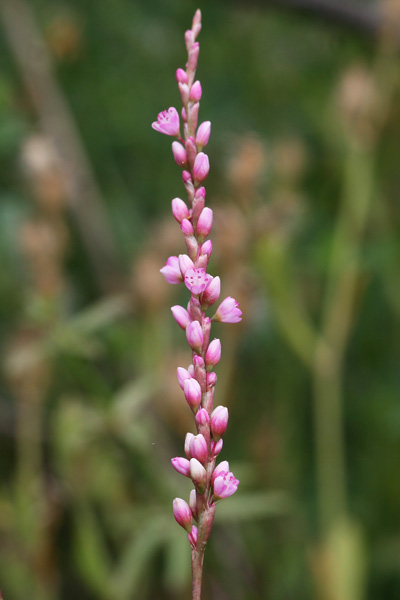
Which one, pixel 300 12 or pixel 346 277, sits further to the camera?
pixel 300 12

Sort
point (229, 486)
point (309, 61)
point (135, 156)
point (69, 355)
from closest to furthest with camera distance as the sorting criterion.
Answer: point (229, 486) → point (69, 355) → point (135, 156) → point (309, 61)

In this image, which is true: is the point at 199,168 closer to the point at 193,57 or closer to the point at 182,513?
the point at 193,57

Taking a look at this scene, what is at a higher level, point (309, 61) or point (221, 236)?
point (309, 61)

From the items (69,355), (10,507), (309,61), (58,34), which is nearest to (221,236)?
(69,355)

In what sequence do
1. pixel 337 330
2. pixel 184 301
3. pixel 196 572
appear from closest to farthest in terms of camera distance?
pixel 196 572
pixel 337 330
pixel 184 301

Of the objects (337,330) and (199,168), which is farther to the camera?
(337,330)

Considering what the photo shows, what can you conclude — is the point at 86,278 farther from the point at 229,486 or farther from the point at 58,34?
the point at 229,486

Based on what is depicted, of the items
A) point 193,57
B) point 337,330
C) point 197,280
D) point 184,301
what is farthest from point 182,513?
point 184,301

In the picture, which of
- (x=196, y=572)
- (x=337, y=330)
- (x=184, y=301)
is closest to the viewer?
(x=196, y=572)
